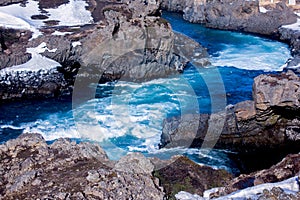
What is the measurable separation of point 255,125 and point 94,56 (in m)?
13.4

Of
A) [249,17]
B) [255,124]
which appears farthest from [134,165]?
[249,17]

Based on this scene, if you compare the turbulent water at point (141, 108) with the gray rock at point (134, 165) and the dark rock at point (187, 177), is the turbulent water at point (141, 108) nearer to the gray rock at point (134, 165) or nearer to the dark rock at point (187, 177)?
the dark rock at point (187, 177)

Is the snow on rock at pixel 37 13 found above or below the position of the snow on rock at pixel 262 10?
below

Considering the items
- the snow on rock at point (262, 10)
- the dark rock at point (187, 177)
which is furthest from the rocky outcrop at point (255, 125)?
the snow on rock at point (262, 10)

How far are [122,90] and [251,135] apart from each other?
10114 millimetres

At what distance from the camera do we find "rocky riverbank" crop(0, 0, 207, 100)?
24969 mm

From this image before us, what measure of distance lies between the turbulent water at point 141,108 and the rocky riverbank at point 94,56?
1.04 metres

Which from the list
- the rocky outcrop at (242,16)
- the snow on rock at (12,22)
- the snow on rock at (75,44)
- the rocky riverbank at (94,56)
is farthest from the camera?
the rocky outcrop at (242,16)

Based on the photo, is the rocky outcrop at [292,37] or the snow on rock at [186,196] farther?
the rocky outcrop at [292,37]

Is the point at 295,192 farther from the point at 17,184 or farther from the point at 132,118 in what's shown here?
the point at 132,118

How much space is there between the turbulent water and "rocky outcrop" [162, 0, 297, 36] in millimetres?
8627

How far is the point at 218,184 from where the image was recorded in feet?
28.7

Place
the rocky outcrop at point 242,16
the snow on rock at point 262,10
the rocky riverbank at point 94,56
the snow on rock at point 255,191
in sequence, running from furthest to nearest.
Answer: the snow on rock at point 262,10 → the rocky outcrop at point 242,16 → the rocky riverbank at point 94,56 → the snow on rock at point 255,191

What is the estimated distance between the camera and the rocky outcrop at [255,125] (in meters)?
17.0
